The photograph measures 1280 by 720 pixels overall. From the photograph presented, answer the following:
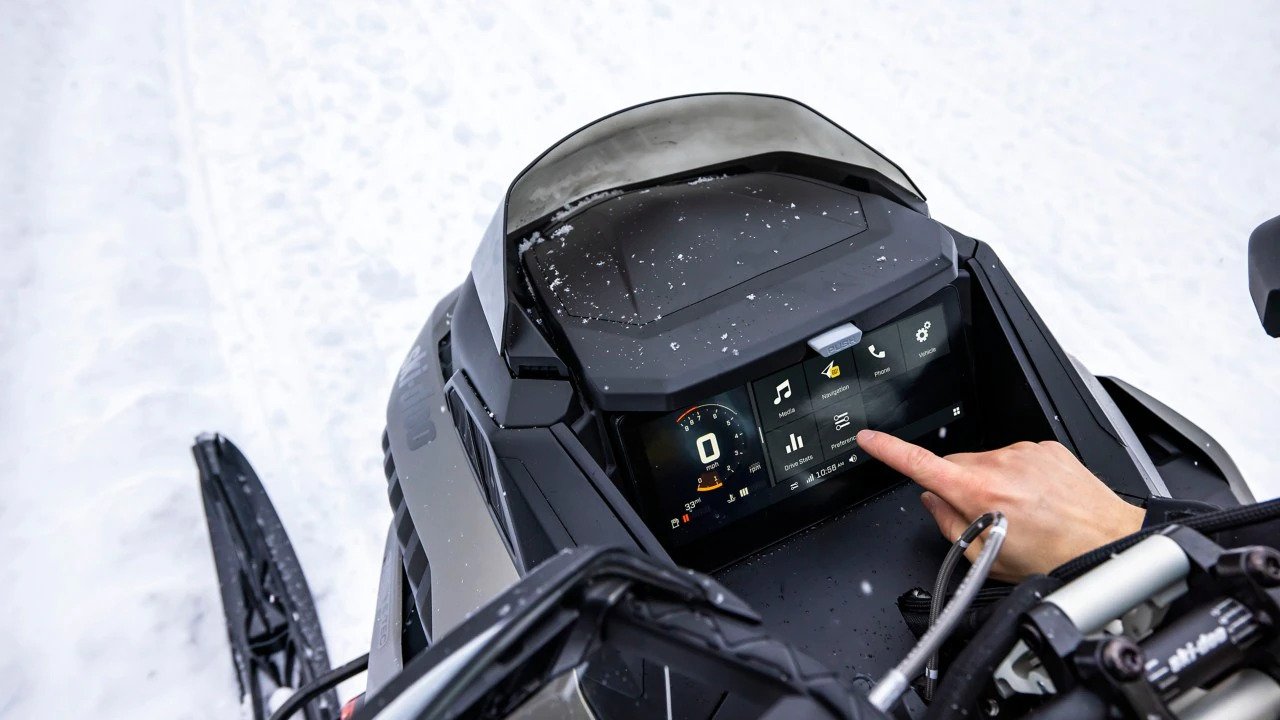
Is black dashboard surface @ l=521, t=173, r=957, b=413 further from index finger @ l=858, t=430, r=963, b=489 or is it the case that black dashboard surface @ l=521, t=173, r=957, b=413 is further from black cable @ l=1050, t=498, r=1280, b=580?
black cable @ l=1050, t=498, r=1280, b=580

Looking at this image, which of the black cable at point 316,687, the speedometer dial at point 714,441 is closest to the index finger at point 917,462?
the speedometer dial at point 714,441

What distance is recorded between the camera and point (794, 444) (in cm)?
146

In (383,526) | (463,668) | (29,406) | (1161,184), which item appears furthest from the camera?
(1161,184)

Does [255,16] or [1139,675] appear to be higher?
[255,16]

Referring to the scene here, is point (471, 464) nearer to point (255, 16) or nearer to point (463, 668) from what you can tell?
point (463, 668)

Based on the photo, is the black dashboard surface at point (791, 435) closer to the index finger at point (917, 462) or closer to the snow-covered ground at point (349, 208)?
the index finger at point (917, 462)

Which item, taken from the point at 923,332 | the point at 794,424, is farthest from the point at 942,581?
the point at 923,332

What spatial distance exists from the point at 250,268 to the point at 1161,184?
3.36m

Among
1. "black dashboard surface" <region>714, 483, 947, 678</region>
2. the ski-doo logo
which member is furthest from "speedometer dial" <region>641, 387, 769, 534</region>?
the ski-doo logo

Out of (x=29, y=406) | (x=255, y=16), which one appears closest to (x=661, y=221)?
(x=29, y=406)

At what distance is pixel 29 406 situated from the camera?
2732 millimetres

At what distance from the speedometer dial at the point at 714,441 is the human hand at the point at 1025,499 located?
212 millimetres

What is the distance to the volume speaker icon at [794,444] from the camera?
4.79ft

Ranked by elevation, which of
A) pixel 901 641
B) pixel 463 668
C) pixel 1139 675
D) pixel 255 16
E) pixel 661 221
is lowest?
pixel 901 641
